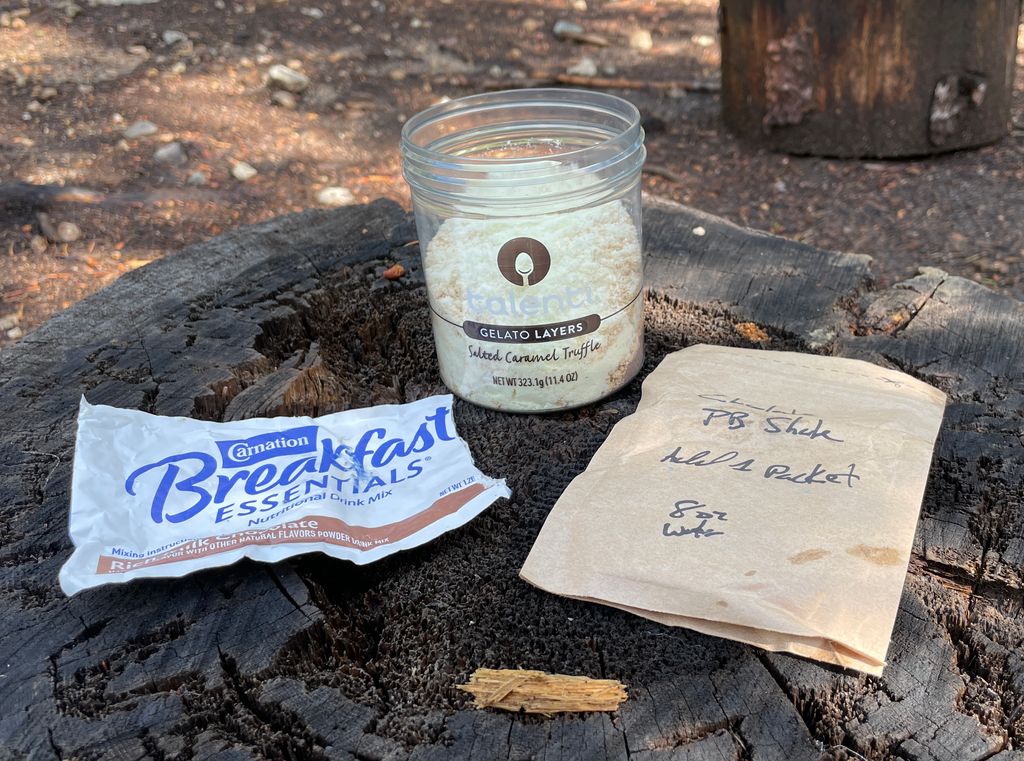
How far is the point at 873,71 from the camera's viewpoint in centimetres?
293

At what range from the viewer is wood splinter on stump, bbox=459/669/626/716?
0.84 meters

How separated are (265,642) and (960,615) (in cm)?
→ 70

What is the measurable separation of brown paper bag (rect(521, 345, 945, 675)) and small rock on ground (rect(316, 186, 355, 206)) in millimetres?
2083

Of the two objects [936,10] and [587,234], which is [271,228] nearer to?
[587,234]

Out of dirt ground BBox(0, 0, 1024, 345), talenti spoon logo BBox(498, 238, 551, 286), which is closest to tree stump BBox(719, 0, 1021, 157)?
dirt ground BBox(0, 0, 1024, 345)

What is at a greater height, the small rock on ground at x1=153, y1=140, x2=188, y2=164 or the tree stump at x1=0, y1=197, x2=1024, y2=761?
the tree stump at x1=0, y1=197, x2=1024, y2=761

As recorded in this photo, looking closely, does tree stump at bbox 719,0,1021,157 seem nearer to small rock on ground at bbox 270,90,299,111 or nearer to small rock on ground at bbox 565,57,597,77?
small rock on ground at bbox 565,57,597,77

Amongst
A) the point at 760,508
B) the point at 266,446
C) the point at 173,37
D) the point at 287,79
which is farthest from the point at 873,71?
the point at 173,37

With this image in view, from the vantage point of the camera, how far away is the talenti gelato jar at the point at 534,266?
113cm

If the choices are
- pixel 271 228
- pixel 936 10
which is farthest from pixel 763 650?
pixel 936 10

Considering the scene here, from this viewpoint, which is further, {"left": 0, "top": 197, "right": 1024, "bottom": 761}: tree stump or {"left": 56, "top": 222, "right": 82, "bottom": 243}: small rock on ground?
{"left": 56, "top": 222, "right": 82, "bottom": 243}: small rock on ground

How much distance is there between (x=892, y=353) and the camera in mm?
1346

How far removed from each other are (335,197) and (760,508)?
7.88 feet

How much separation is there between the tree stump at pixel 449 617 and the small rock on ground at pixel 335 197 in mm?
1703
